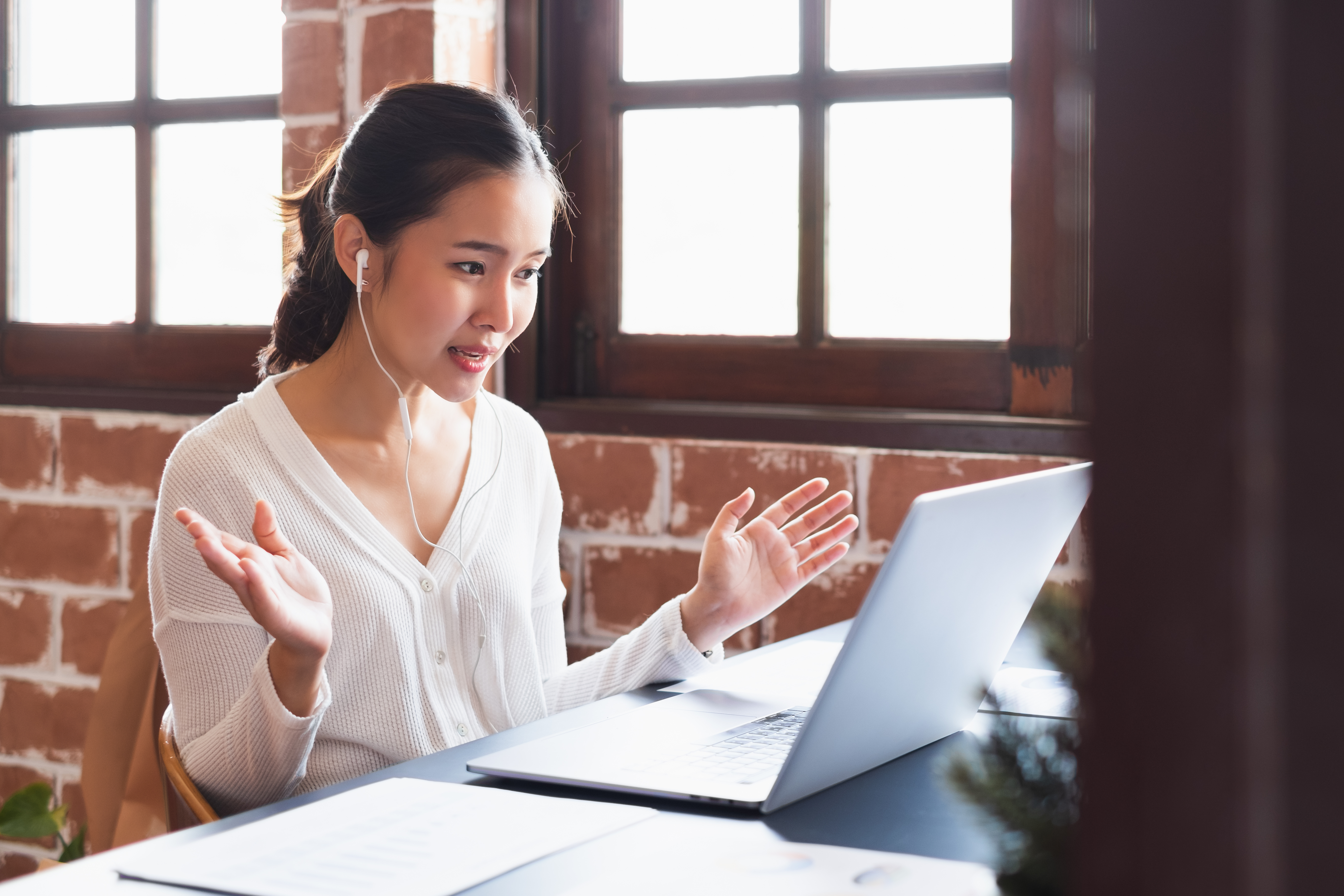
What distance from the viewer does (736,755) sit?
87 cm

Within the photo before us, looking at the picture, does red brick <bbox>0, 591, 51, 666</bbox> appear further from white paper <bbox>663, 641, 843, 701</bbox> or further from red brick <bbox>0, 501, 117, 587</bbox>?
A: white paper <bbox>663, 641, 843, 701</bbox>

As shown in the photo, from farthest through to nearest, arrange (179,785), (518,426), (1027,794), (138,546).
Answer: (138,546) < (518,426) < (179,785) < (1027,794)

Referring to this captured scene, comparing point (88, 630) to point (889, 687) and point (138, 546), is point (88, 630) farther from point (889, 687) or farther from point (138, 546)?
point (889, 687)

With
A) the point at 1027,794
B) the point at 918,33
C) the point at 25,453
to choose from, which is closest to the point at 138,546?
the point at 25,453

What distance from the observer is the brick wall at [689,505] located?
1564 millimetres

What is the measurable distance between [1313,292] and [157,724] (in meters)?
1.37

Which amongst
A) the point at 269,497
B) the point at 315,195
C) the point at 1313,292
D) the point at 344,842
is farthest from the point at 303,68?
the point at 1313,292

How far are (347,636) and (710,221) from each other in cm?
82

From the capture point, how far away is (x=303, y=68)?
68.8 inches

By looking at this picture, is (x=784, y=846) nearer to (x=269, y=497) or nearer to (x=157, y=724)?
(x=269, y=497)

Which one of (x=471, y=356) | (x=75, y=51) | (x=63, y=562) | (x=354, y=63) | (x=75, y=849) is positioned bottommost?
(x=75, y=849)

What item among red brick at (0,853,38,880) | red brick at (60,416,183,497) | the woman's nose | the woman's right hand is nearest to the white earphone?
the woman's nose

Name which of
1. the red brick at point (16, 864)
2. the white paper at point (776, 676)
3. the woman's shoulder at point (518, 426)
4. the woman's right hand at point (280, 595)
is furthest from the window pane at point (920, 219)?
the red brick at point (16, 864)

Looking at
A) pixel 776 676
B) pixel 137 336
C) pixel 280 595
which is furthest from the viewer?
pixel 137 336
